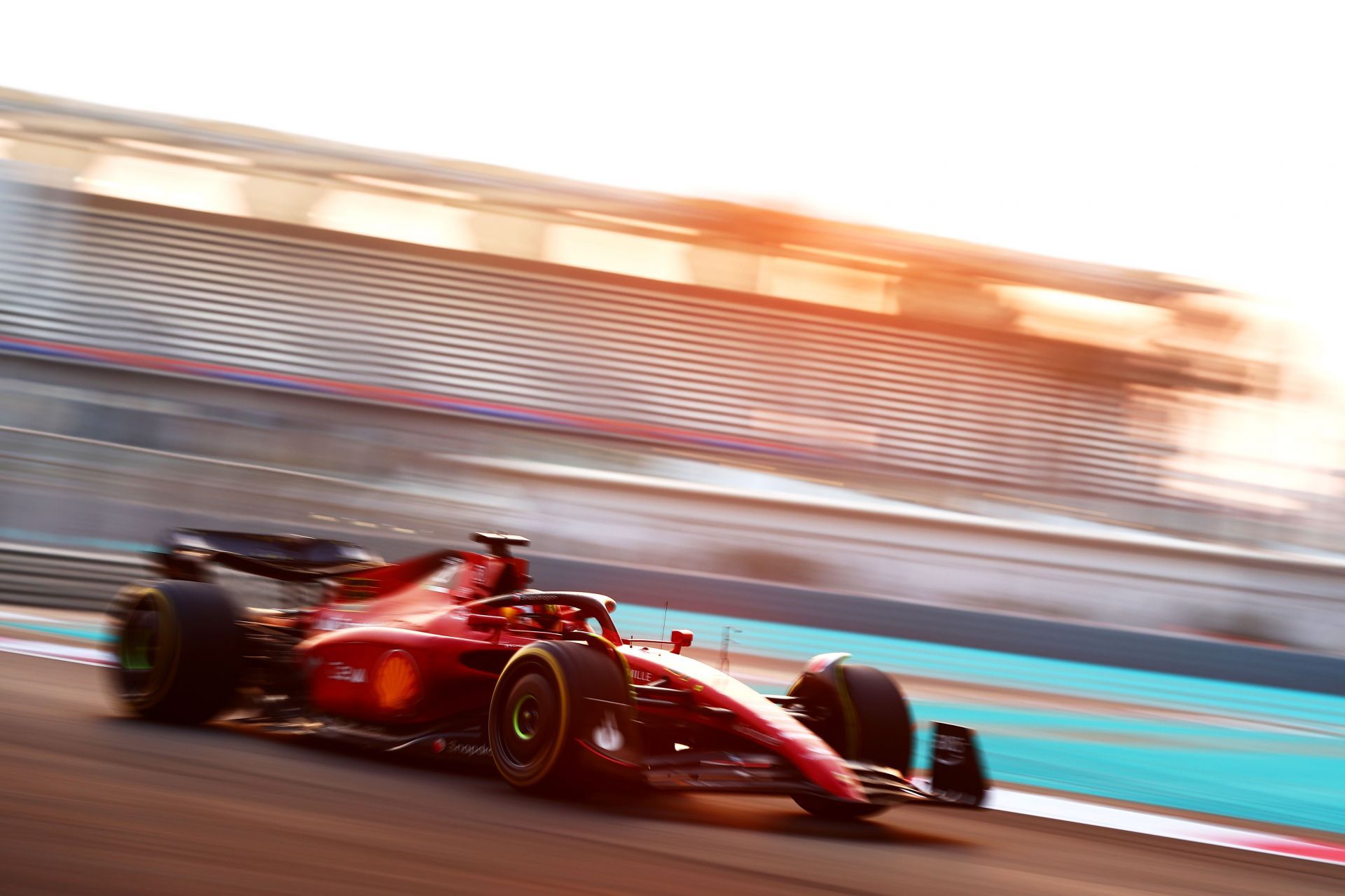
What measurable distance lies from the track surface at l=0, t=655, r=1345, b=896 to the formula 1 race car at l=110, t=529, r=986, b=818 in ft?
0.51

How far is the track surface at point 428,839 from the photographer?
10.5ft

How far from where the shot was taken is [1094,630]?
47.2 feet

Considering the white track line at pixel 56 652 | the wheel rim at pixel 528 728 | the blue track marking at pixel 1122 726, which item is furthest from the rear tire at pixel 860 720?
the white track line at pixel 56 652

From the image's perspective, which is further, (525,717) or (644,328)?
(644,328)

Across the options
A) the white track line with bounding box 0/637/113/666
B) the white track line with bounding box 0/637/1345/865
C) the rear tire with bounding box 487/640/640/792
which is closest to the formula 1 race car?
the rear tire with bounding box 487/640/640/792

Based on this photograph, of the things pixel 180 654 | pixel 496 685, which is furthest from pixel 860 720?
pixel 180 654

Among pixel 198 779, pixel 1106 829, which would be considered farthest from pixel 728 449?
pixel 198 779

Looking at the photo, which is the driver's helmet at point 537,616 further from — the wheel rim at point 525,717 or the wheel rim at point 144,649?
the wheel rim at point 144,649

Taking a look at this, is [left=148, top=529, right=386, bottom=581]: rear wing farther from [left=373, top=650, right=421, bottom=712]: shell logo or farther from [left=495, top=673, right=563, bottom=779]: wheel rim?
[left=495, top=673, right=563, bottom=779]: wheel rim

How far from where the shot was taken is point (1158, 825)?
5.77m

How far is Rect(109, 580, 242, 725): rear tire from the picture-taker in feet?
18.2

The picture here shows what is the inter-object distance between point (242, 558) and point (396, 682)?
148 cm

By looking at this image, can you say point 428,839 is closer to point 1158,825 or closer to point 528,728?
point 528,728

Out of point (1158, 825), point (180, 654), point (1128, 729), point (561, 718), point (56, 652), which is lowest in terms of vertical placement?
point (1128, 729)
